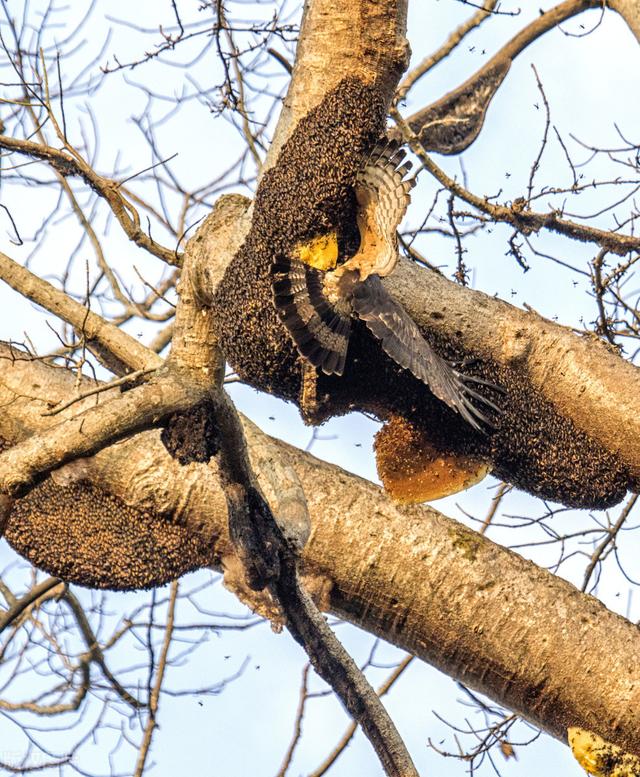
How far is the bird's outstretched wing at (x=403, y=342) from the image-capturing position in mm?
2299

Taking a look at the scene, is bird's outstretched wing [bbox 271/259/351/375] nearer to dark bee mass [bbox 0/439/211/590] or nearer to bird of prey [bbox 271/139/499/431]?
bird of prey [bbox 271/139/499/431]

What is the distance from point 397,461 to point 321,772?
4.73 feet

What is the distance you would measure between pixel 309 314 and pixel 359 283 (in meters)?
0.15

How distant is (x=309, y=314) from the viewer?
2.21 meters

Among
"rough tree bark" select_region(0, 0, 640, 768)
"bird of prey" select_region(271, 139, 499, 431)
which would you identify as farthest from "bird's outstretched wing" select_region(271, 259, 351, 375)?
"rough tree bark" select_region(0, 0, 640, 768)

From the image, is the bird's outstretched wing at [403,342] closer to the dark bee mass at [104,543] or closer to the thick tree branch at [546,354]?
the thick tree branch at [546,354]

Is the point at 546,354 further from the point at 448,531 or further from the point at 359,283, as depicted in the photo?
the point at 359,283

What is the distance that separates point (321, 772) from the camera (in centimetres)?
366

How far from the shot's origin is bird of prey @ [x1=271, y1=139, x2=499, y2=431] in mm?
2215

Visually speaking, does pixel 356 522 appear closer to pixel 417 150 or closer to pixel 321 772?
pixel 321 772

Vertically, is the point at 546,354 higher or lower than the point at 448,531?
higher

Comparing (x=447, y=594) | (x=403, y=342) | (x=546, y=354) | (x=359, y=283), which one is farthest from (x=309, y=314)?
(x=447, y=594)

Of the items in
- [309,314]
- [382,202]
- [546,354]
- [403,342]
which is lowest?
[309,314]

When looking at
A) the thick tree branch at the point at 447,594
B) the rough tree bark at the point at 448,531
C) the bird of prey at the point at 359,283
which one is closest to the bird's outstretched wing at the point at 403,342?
the bird of prey at the point at 359,283
